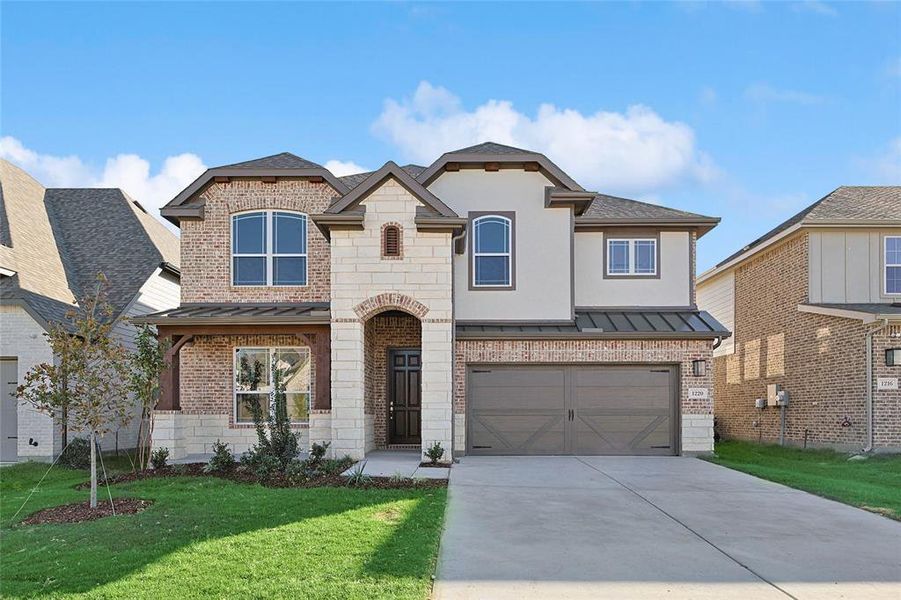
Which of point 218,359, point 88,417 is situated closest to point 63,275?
point 218,359

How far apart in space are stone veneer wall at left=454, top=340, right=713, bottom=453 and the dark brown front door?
155 centimetres

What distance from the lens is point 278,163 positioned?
56.0ft

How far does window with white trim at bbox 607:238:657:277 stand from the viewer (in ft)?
58.0

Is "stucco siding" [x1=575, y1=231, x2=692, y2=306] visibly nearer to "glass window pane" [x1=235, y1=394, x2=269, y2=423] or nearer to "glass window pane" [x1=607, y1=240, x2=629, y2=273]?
"glass window pane" [x1=607, y1=240, x2=629, y2=273]

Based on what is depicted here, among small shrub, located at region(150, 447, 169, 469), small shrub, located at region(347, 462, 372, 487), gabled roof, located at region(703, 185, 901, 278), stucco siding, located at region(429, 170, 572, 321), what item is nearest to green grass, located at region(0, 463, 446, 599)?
small shrub, located at region(347, 462, 372, 487)

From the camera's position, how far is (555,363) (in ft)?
52.6

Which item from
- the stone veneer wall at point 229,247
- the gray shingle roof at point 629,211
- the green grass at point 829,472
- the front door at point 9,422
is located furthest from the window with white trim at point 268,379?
the green grass at point 829,472

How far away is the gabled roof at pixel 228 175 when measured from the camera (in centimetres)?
1653

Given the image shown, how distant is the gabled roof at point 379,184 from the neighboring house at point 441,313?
39mm

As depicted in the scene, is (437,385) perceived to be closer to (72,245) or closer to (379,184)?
(379,184)

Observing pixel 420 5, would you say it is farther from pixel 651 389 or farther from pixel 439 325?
pixel 651 389

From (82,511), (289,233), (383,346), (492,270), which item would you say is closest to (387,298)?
(383,346)

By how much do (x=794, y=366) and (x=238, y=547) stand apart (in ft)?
52.9

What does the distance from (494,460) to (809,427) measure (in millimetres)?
8597
